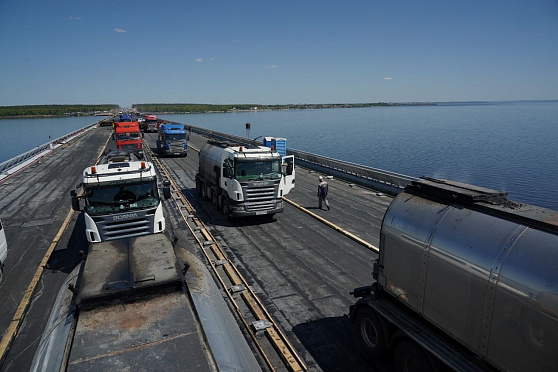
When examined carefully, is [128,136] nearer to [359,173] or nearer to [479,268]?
[359,173]

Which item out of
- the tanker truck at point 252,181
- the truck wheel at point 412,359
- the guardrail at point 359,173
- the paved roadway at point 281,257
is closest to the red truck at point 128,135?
the paved roadway at point 281,257

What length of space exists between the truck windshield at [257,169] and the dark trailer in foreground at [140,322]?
32.0 ft

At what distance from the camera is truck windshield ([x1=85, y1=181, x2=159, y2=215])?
11.5 meters

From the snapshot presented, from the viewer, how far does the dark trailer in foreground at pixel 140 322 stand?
4230 millimetres

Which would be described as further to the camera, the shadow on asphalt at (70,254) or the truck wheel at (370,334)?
the shadow on asphalt at (70,254)

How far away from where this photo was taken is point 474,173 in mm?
44406

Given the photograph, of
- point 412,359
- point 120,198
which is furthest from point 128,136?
point 412,359

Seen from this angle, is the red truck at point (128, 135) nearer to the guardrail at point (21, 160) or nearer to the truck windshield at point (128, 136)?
the truck windshield at point (128, 136)

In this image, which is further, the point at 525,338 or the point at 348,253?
the point at 348,253

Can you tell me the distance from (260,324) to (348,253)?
5649 millimetres

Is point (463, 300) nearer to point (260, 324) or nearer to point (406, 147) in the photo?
A: point (260, 324)

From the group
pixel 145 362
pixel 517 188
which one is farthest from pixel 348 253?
pixel 517 188

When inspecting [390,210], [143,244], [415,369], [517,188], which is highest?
[390,210]

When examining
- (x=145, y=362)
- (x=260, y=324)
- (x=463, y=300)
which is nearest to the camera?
(x=145, y=362)
